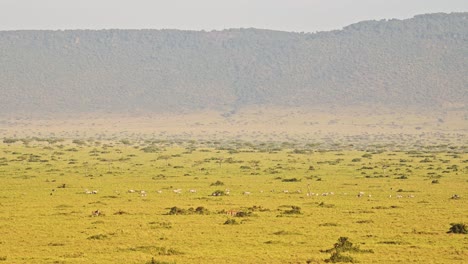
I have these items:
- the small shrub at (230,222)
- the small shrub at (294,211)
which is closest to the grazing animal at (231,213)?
the small shrub at (294,211)

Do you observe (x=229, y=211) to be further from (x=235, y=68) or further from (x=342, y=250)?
(x=235, y=68)

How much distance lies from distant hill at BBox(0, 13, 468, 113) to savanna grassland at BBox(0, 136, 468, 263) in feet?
316

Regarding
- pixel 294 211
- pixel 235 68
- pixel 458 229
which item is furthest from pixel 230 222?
pixel 235 68

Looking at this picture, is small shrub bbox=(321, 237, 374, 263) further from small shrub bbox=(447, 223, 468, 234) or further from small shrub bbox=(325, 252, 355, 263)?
small shrub bbox=(447, 223, 468, 234)

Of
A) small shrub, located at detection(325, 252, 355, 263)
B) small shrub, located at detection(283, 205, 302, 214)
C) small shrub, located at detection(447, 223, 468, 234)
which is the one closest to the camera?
small shrub, located at detection(325, 252, 355, 263)

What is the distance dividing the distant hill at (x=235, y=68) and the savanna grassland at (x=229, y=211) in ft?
316

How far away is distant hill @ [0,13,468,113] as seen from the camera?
148125 millimetres

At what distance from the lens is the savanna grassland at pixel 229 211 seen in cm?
1964

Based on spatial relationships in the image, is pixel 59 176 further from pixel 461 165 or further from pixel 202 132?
pixel 202 132

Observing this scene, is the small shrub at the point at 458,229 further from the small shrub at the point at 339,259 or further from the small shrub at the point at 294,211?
the small shrub at the point at 294,211

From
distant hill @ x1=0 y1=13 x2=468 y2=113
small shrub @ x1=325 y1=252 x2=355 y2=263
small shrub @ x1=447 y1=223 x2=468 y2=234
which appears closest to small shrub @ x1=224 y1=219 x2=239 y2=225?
small shrub @ x1=447 y1=223 x2=468 y2=234

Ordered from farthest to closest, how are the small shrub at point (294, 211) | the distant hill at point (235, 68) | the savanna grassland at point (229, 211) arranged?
the distant hill at point (235, 68)
the small shrub at point (294, 211)
the savanna grassland at point (229, 211)

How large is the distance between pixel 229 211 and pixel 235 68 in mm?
145595

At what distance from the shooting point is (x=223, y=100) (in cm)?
15300
